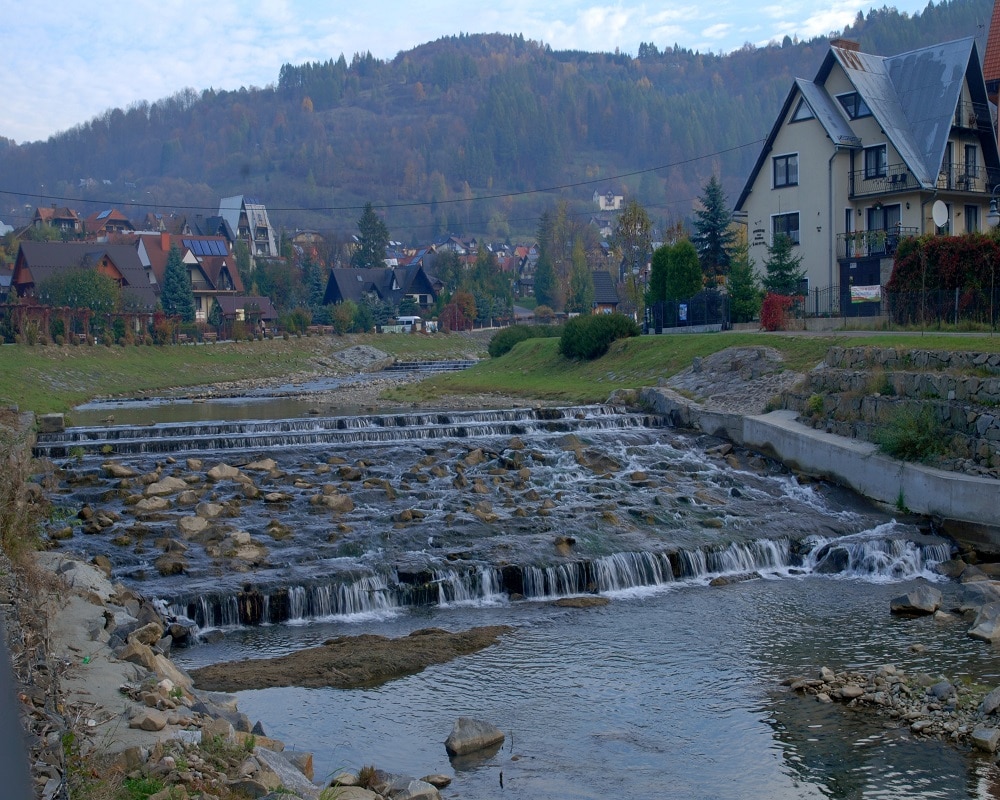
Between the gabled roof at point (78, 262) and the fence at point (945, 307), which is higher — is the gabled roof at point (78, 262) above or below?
above

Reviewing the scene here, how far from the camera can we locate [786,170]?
160ft

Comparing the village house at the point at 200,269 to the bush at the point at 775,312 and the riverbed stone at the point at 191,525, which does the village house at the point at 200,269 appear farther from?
the riverbed stone at the point at 191,525

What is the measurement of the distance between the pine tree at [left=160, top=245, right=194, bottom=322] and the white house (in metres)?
56.6

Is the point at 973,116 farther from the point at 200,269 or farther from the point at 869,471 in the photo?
the point at 200,269

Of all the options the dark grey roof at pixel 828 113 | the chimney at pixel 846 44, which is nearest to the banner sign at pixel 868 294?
the dark grey roof at pixel 828 113

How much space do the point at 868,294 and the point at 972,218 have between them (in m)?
13.6

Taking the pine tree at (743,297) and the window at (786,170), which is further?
the window at (786,170)

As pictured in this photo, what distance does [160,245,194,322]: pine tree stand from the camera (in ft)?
286

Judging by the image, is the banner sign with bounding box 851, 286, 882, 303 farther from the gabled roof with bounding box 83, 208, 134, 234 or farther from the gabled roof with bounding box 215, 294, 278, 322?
the gabled roof with bounding box 83, 208, 134, 234

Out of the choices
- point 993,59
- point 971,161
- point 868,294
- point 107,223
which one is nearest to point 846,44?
point 993,59

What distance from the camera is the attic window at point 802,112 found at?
47.1m

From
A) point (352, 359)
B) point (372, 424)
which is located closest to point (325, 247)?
point (352, 359)

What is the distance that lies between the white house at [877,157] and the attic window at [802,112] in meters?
0.05

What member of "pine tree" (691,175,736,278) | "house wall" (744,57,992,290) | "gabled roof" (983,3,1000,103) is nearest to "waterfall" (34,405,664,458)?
"house wall" (744,57,992,290)
